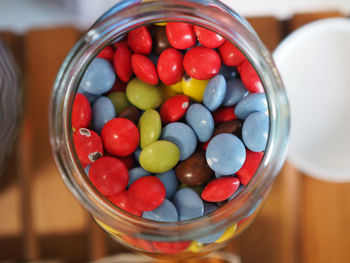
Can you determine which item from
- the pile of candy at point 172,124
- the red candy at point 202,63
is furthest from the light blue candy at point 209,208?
the red candy at point 202,63

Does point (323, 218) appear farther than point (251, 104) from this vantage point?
Yes

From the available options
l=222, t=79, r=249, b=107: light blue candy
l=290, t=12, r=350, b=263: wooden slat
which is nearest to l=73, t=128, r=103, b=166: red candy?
l=222, t=79, r=249, b=107: light blue candy

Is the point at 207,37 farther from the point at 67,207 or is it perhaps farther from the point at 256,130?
the point at 67,207

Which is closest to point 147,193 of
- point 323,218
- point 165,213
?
point 165,213

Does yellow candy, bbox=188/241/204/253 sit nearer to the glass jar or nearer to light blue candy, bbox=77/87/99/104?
the glass jar

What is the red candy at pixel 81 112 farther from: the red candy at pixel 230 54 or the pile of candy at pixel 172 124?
the red candy at pixel 230 54
